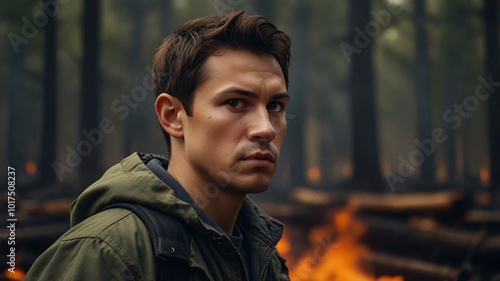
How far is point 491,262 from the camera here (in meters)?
5.55

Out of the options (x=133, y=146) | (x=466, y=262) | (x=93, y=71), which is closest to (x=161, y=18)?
(x=93, y=71)

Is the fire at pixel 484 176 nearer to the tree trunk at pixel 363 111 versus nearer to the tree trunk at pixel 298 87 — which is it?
the tree trunk at pixel 363 111

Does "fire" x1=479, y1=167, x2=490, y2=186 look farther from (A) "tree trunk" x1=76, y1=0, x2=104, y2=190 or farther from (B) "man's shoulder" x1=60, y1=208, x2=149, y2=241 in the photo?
(B) "man's shoulder" x1=60, y1=208, x2=149, y2=241

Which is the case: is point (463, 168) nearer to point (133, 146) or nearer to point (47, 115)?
point (133, 146)

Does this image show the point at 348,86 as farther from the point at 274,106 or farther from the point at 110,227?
the point at 110,227

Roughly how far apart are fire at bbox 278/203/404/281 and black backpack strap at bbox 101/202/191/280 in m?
Result: 3.68

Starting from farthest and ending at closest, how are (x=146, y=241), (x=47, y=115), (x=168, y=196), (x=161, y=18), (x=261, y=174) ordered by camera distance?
(x=161, y=18) < (x=47, y=115) < (x=261, y=174) < (x=168, y=196) < (x=146, y=241)

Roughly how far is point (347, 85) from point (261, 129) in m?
3.77

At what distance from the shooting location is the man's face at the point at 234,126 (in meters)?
2.30

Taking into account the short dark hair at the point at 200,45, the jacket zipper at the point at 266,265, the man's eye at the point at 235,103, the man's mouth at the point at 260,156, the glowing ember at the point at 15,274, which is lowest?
the glowing ember at the point at 15,274

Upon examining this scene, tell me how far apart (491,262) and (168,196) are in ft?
14.5

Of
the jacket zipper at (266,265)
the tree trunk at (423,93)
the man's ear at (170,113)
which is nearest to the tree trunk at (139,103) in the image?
the tree trunk at (423,93)

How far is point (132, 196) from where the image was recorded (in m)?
2.06

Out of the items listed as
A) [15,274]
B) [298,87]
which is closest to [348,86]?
[298,87]
